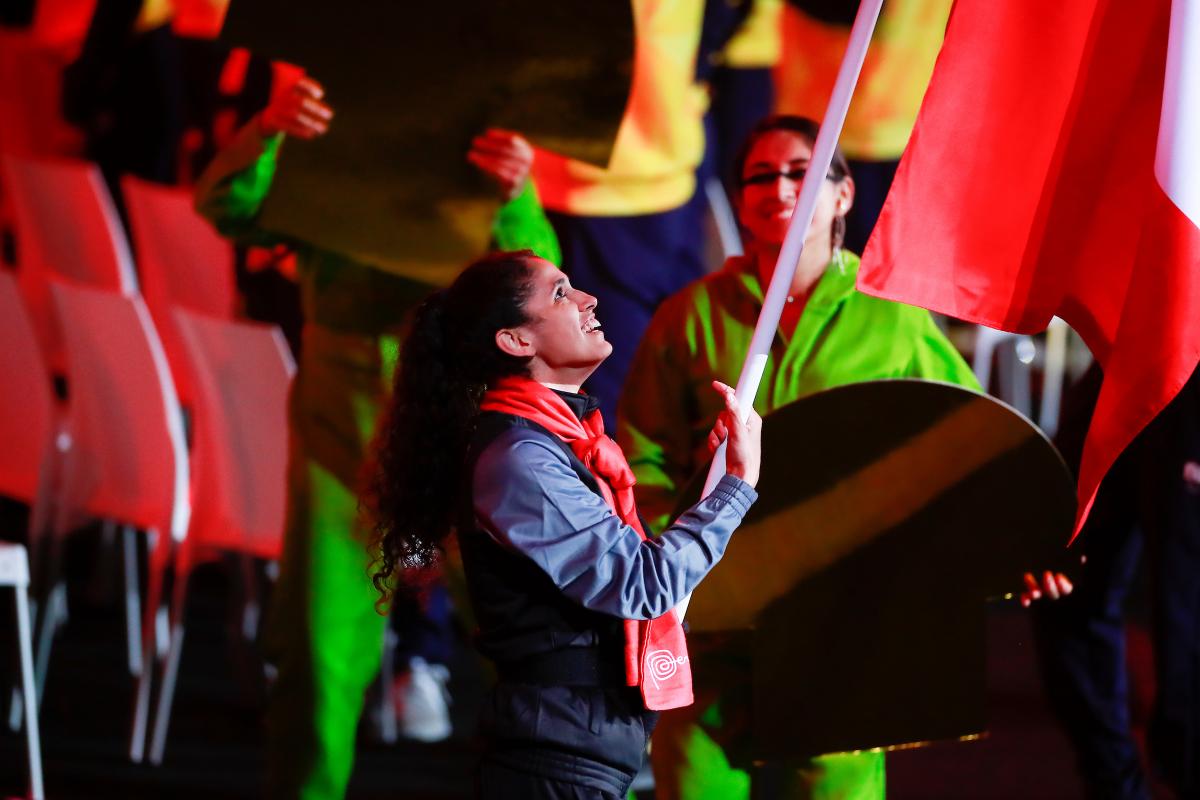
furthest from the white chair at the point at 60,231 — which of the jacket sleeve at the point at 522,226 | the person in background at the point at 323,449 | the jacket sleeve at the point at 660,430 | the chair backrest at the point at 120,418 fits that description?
the jacket sleeve at the point at 660,430

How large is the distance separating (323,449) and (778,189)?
3.48 feet

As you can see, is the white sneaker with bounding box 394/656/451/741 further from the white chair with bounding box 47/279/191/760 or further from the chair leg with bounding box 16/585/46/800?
the chair leg with bounding box 16/585/46/800

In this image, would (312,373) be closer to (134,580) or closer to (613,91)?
(613,91)

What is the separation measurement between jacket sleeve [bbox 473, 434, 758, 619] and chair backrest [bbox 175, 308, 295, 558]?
6.79ft

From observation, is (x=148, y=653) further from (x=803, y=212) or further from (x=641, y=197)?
(x=803, y=212)

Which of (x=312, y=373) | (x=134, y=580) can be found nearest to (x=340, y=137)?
(x=312, y=373)

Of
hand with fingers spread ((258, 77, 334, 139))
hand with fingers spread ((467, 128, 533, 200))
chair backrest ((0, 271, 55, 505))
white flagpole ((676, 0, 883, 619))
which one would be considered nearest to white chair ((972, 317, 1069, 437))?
chair backrest ((0, 271, 55, 505))

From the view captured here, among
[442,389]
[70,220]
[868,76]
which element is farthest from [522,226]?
[70,220]

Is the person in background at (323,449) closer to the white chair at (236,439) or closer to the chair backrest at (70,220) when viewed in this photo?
the white chair at (236,439)

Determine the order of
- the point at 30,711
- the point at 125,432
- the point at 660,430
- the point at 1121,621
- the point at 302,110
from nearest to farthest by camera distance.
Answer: the point at 660,430, the point at 302,110, the point at 30,711, the point at 1121,621, the point at 125,432

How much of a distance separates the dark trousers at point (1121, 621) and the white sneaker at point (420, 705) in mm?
1642

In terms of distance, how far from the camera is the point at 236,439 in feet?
13.8

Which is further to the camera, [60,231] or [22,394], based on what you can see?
[60,231]

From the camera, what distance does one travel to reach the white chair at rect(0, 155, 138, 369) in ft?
18.6
